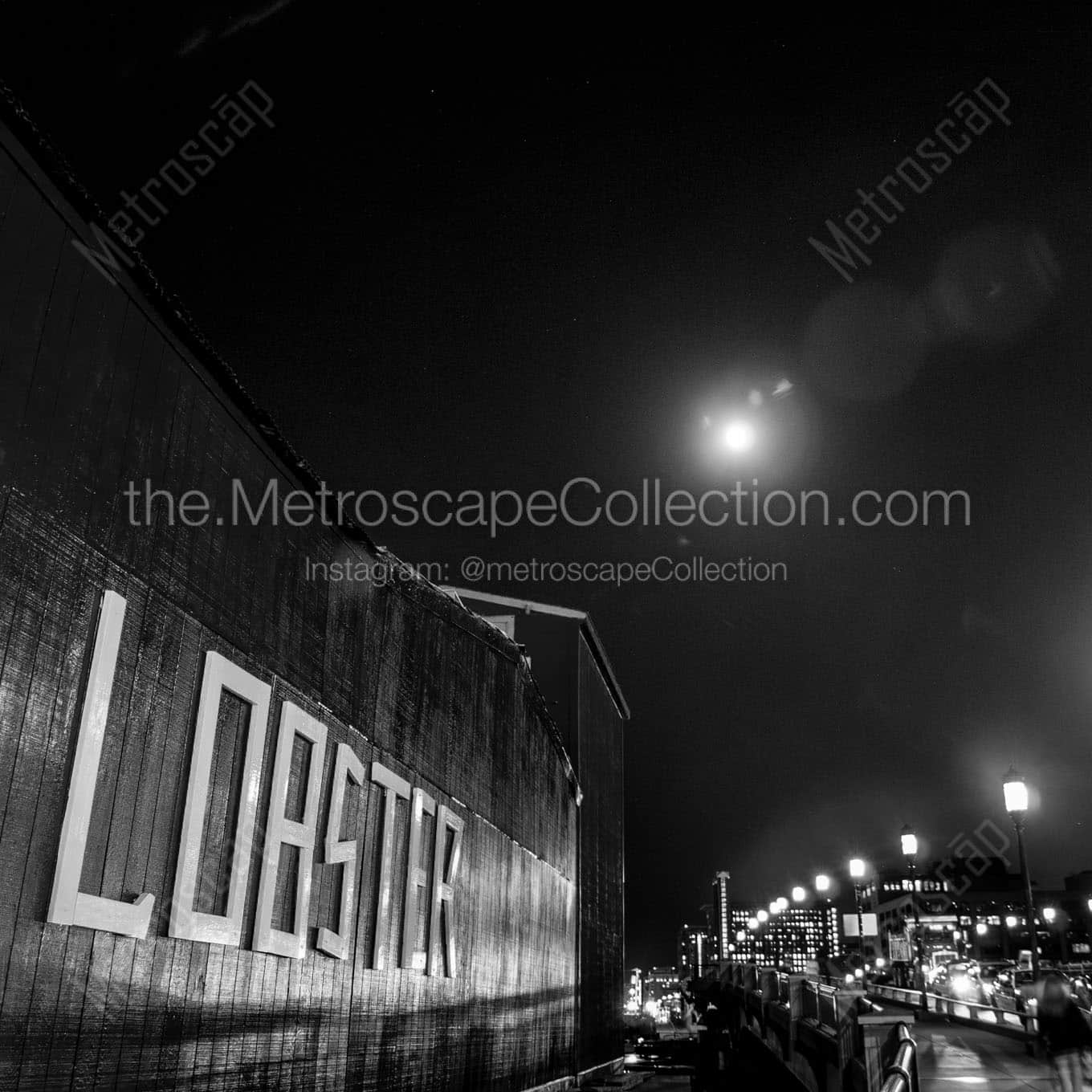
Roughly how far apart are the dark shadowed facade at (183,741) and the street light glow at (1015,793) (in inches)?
449

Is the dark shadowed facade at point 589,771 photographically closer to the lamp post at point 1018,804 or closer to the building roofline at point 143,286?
the lamp post at point 1018,804

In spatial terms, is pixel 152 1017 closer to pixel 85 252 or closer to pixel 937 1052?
pixel 85 252

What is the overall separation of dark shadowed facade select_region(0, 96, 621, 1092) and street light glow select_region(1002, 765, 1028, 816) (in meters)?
11.4

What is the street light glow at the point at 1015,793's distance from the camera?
19.8 m

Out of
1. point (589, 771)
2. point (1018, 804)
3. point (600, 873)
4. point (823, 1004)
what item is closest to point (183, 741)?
point (823, 1004)

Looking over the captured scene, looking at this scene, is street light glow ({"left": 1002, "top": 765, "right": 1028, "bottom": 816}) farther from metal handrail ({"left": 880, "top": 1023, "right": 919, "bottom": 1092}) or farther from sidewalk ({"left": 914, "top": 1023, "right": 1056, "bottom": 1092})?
metal handrail ({"left": 880, "top": 1023, "right": 919, "bottom": 1092})

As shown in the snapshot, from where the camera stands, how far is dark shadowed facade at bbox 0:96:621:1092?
6.80m

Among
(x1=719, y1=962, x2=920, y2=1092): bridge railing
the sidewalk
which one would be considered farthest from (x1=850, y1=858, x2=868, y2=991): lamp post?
the sidewalk

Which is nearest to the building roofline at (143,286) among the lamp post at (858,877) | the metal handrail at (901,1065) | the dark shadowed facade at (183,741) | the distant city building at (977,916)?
the dark shadowed facade at (183,741)

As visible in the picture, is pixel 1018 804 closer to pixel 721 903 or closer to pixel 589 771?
pixel 589 771

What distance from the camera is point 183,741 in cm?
855

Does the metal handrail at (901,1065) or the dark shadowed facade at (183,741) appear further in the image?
the dark shadowed facade at (183,741)

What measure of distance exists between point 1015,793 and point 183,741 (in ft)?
56.3

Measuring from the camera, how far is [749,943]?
188 m
